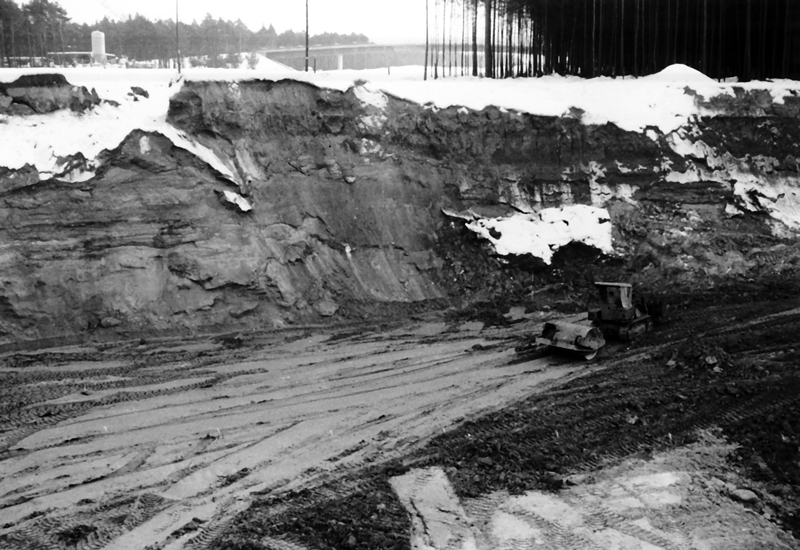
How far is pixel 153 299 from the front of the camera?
50.2 feet

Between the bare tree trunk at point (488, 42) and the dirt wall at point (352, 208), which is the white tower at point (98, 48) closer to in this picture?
the dirt wall at point (352, 208)

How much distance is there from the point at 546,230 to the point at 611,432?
818 cm

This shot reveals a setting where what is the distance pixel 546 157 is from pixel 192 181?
9044 millimetres

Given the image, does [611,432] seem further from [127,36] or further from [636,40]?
[127,36]

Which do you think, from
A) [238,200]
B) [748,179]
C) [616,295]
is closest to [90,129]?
[238,200]

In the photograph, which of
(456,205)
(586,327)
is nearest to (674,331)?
(586,327)

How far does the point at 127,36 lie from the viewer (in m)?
30.3

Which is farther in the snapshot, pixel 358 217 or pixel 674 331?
pixel 358 217

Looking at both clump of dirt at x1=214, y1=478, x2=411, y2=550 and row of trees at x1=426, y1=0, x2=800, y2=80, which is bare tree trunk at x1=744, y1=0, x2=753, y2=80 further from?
clump of dirt at x1=214, y1=478, x2=411, y2=550

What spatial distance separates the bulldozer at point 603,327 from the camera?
13.8 meters

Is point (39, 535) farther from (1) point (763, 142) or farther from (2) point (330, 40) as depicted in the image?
(2) point (330, 40)

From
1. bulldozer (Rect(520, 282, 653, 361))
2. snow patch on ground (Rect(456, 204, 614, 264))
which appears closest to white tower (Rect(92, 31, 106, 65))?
snow patch on ground (Rect(456, 204, 614, 264))

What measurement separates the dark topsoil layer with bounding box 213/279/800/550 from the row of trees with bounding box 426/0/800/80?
40.3ft

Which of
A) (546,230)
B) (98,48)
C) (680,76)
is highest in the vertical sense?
(98,48)
